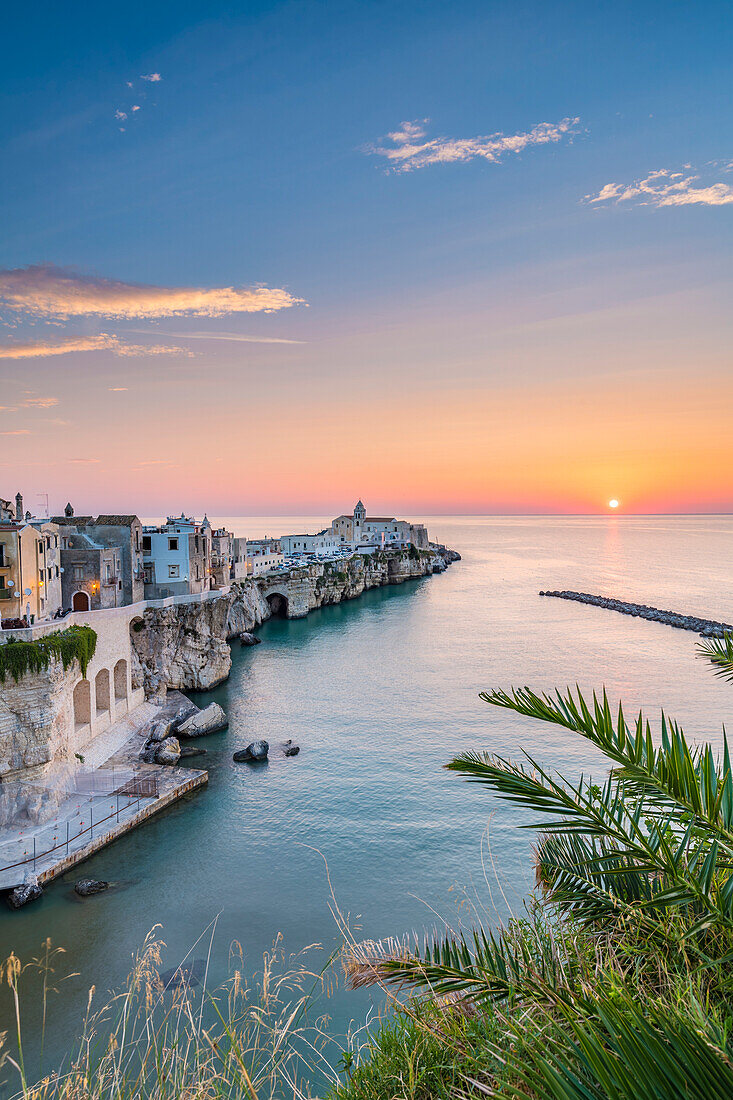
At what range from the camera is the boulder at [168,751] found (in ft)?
78.1

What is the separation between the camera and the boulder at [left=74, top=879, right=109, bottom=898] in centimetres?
1537

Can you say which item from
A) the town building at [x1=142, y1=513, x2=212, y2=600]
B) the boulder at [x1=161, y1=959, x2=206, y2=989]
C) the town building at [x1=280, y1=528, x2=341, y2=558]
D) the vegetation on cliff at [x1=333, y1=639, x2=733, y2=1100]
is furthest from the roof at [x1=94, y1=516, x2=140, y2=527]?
the town building at [x1=280, y1=528, x2=341, y2=558]

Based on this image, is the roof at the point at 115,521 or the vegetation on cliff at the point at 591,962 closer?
the vegetation on cliff at the point at 591,962

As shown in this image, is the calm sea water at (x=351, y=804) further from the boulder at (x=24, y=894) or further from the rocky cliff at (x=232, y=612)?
the rocky cliff at (x=232, y=612)

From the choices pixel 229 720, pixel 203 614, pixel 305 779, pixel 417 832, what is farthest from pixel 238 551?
pixel 417 832

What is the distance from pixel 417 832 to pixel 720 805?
16.0 meters

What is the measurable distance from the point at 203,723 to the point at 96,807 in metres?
8.39

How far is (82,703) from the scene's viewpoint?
23141 millimetres

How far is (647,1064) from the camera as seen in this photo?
2377 mm

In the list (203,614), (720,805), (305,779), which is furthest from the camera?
(203,614)

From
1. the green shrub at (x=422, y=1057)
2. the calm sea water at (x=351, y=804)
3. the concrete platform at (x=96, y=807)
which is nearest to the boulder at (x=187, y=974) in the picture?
the calm sea water at (x=351, y=804)

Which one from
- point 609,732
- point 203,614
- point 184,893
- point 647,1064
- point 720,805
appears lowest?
point 184,893

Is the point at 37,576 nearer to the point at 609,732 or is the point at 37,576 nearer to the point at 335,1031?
the point at 335,1031

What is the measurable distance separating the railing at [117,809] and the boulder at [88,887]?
1.22 m
